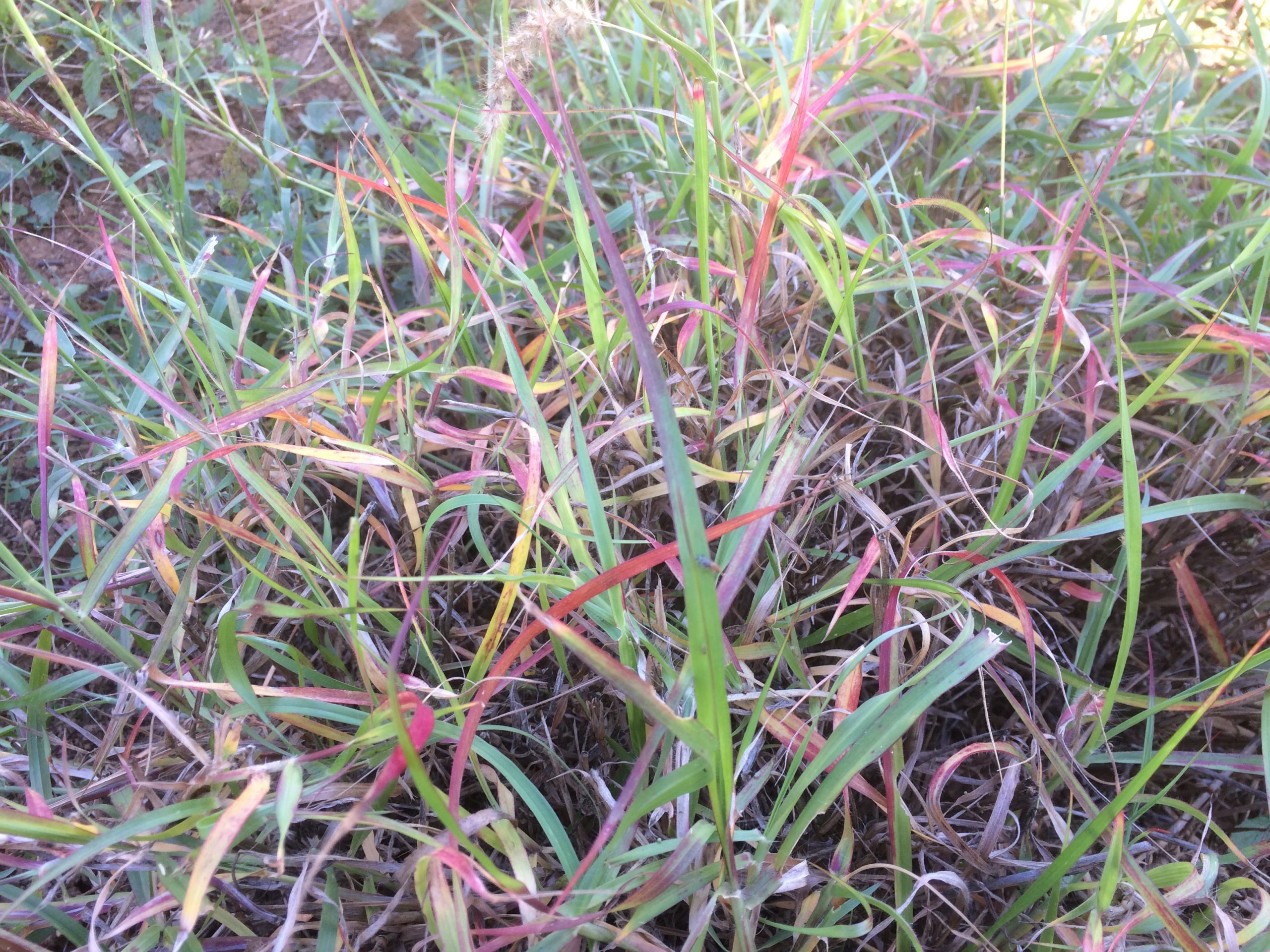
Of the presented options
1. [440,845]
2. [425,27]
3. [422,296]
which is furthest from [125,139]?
[440,845]

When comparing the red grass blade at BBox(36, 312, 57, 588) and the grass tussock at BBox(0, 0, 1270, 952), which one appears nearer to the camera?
the grass tussock at BBox(0, 0, 1270, 952)

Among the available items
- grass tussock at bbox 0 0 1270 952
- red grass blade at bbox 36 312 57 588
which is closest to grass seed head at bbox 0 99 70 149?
grass tussock at bbox 0 0 1270 952

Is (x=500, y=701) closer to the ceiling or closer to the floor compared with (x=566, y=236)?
closer to the floor

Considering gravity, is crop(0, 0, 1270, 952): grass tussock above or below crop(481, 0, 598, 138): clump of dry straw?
below

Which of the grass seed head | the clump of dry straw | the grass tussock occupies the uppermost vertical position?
the clump of dry straw

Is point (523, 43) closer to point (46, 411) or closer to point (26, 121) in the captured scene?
point (26, 121)

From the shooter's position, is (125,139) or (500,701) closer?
(500,701)

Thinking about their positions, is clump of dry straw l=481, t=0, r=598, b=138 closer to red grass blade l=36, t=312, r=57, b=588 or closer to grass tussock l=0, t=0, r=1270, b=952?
grass tussock l=0, t=0, r=1270, b=952

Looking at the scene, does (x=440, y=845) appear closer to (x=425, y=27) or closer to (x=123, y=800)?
(x=123, y=800)
